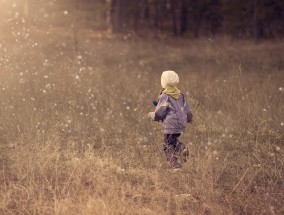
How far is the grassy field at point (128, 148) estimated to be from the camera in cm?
466

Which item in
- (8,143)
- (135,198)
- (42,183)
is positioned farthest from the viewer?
(8,143)

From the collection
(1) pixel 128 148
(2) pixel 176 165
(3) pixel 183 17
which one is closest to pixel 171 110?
(2) pixel 176 165

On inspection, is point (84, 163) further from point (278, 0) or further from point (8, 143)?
point (278, 0)

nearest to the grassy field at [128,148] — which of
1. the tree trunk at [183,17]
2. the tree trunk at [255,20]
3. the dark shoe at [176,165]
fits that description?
the dark shoe at [176,165]

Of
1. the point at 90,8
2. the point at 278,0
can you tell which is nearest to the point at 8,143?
the point at 90,8

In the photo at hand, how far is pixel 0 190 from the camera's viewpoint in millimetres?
4902

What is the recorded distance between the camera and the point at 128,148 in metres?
6.43

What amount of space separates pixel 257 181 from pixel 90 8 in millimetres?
19374

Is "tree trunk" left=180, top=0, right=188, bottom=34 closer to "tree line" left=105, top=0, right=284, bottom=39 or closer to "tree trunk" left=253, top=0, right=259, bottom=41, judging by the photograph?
"tree line" left=105, top=0, right=284, bottom=39

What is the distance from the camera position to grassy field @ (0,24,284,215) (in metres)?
4.66

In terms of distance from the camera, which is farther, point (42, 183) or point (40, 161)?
point (40, 161)

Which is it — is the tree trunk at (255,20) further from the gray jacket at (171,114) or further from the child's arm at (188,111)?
the gray jacket at (171,114)

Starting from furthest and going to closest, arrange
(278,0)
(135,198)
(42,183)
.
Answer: (278,0)
(42,183)
(135,198)

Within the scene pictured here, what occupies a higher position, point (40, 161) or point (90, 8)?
point (90, 8)
